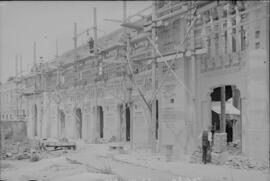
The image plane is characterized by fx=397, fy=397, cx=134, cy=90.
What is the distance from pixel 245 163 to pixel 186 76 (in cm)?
471

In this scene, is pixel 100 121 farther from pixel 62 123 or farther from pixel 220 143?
pixel 220 143

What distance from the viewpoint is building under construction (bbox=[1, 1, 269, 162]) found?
1262cm

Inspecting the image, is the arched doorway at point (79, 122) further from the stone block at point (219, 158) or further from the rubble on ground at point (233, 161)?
the stone block at point (219, 158)

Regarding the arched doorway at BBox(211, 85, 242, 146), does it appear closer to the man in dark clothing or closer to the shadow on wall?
the man in dark clothing

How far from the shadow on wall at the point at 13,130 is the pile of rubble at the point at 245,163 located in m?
18.7

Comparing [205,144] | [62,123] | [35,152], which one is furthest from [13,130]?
[205,144]

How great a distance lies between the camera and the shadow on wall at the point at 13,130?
27.5 m

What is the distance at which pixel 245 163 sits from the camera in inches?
477

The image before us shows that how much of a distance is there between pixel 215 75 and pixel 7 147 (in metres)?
13.9

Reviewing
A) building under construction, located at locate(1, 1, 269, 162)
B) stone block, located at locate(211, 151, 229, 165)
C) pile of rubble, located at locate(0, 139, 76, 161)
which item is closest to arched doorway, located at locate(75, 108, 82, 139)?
building under construction, located at locate(1, 1, 269, 162)

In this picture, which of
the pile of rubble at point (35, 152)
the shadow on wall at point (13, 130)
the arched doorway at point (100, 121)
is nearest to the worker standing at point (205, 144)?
the pile of rubble at point (35, 152)

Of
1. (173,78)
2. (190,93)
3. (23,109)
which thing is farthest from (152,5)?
(23,109)

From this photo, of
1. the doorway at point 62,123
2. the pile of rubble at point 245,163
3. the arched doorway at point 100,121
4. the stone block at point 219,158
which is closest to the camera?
the pile of rubble at point 245,163

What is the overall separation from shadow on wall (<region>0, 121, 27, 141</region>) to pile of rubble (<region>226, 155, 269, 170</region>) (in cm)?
1875
